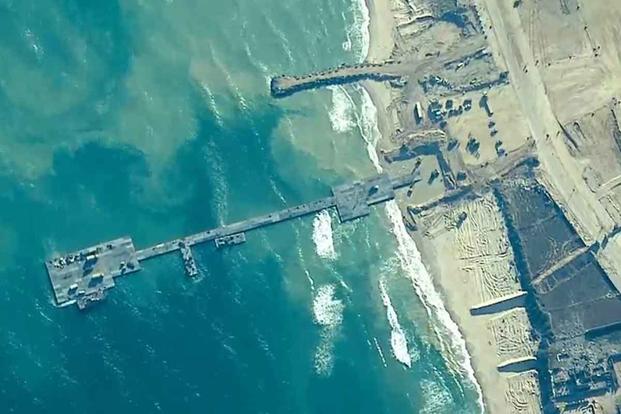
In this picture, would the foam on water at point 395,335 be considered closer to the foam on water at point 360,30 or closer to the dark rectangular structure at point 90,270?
the foam on water at point 360,30

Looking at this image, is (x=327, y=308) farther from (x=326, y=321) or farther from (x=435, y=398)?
(x=435, y=398)

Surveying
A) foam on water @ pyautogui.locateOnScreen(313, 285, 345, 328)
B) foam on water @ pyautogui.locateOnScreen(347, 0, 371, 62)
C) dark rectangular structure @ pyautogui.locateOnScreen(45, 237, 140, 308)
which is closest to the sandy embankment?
foam on water @ pyautogui.locateOnScreen(347, 0, 371, 62)

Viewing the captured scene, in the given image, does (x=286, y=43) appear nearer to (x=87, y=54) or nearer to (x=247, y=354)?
(x=87, y=54)

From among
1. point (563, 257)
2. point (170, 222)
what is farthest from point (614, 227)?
point (170, 222)

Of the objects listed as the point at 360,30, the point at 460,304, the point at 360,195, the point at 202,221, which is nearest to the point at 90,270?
the point at 202,221

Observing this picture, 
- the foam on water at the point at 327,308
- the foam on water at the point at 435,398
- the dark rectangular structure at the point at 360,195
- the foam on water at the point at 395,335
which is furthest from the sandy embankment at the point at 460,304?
the foam on water at the point at 327,308

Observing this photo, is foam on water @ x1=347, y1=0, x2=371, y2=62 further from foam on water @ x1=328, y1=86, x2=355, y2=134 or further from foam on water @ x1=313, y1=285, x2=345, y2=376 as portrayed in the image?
foam on water @ x1=313, y1=285, x2=345, y2=376

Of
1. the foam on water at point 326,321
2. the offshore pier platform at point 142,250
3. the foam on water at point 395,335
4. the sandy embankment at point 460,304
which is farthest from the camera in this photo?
the sandy embankment at point 460,304
